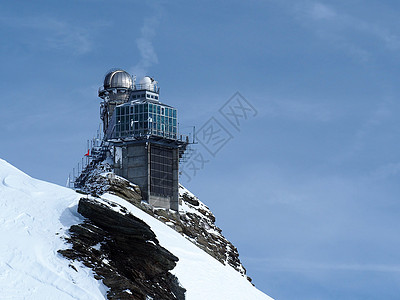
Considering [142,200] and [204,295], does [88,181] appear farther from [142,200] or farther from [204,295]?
[204,295]

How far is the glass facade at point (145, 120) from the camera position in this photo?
8962 cm

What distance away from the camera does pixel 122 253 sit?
5275cm

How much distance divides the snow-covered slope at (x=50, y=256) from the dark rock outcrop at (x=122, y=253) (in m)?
0.85

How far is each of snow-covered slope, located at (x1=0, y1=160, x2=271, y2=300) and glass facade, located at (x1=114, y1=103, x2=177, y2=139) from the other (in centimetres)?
2471

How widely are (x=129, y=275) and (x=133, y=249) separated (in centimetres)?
242

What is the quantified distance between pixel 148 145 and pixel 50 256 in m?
40.7

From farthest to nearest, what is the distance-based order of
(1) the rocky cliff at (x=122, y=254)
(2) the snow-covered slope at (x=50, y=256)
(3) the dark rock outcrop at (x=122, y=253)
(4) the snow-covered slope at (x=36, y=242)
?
Answer: 1. (3) the dark rock outcrop at (x=122, y=253)
2. (1) the rocky cliff at (x=122, y=254)
3. (2) the snow-covered slope at (x=50, y=256)
4. (4) the snow-covered slope at (x=36, y=242)

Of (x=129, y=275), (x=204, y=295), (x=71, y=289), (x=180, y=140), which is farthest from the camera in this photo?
(x=180, y=140)

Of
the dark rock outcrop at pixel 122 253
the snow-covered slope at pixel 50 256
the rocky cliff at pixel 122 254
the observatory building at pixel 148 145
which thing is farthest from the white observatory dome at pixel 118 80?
the dark rock outcrop at pixel 122 253

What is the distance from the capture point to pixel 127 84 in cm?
9988

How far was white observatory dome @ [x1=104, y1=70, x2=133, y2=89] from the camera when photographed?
327 ft

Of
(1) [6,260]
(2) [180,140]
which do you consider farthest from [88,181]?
(1) [6,260]

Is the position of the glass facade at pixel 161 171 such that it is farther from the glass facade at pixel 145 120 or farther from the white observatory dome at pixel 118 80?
the white observatory dome at pixel 118 80

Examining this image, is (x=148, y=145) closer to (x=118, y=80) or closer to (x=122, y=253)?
(x=118, y=80)
